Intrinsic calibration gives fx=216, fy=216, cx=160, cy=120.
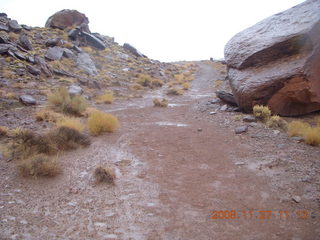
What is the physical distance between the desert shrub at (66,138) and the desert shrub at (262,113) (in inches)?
214

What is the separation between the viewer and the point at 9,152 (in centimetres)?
443

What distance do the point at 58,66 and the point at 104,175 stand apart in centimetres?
1461

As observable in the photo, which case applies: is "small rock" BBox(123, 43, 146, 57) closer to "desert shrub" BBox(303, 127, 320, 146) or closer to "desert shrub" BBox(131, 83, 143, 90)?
"desert shrub" BBox(131, 83, 143, 90)

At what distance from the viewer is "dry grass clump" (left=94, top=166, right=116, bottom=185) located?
3.82m

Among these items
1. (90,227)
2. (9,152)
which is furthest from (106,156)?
(90,227)

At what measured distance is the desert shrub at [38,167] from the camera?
3807 millimetres

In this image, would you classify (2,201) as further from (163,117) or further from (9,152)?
(163,117)

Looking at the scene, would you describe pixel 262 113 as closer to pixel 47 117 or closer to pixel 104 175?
pixel 104 175

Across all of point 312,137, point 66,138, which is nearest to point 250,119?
point 312,137

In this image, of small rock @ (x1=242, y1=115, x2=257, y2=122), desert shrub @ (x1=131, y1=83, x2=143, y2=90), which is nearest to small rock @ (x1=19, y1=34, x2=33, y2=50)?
desert shrub @ (x1=131, y1=83, x2=143, y2=90)

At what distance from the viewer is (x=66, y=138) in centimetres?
528

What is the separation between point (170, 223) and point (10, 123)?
6090mm

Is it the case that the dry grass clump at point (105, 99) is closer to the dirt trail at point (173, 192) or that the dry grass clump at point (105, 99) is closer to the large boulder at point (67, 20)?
the dirt trail at point (173, 192)

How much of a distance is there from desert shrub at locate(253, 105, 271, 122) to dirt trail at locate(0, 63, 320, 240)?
1.15 m
